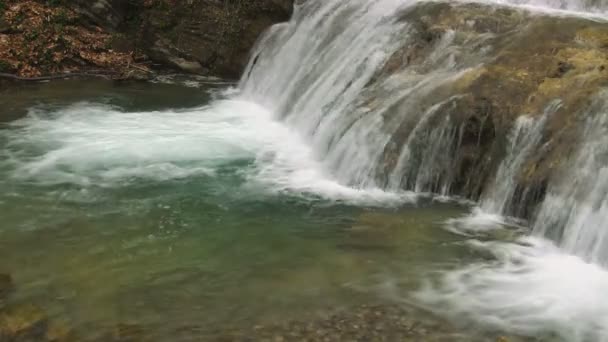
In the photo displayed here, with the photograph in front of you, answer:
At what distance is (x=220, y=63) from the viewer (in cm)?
1669

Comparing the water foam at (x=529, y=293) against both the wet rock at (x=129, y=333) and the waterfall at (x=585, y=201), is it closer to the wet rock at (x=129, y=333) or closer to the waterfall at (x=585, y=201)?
the waterfall at (x=585, y=201)

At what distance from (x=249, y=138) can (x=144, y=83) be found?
519 cm

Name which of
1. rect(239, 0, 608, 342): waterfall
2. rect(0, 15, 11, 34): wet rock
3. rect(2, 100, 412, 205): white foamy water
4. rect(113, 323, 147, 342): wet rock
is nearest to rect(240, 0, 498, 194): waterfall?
rect(239, 0, 608, 342): waterfall

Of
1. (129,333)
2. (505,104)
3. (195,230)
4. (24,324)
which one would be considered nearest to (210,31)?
(195,230)

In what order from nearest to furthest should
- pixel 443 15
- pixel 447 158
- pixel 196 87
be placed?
pixel 447 158 < pixel 443 15 < pixel 196 87

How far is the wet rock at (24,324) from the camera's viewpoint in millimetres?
5438

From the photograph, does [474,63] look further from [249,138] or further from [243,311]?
[243,311]

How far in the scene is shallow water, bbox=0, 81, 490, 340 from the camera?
20.0 feet

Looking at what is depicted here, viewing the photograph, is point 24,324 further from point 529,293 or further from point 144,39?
point 144,39

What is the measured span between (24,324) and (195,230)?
2.57m

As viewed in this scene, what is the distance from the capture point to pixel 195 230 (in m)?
7.87

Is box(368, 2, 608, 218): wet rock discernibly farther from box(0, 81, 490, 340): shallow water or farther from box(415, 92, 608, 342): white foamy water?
box(0, 81, 490, 340): shallow water

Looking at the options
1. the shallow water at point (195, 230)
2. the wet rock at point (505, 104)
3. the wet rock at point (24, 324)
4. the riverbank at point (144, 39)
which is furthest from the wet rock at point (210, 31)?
the wet rock at point (24, 324)

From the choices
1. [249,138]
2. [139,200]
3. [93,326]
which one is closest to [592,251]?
[93,326]
